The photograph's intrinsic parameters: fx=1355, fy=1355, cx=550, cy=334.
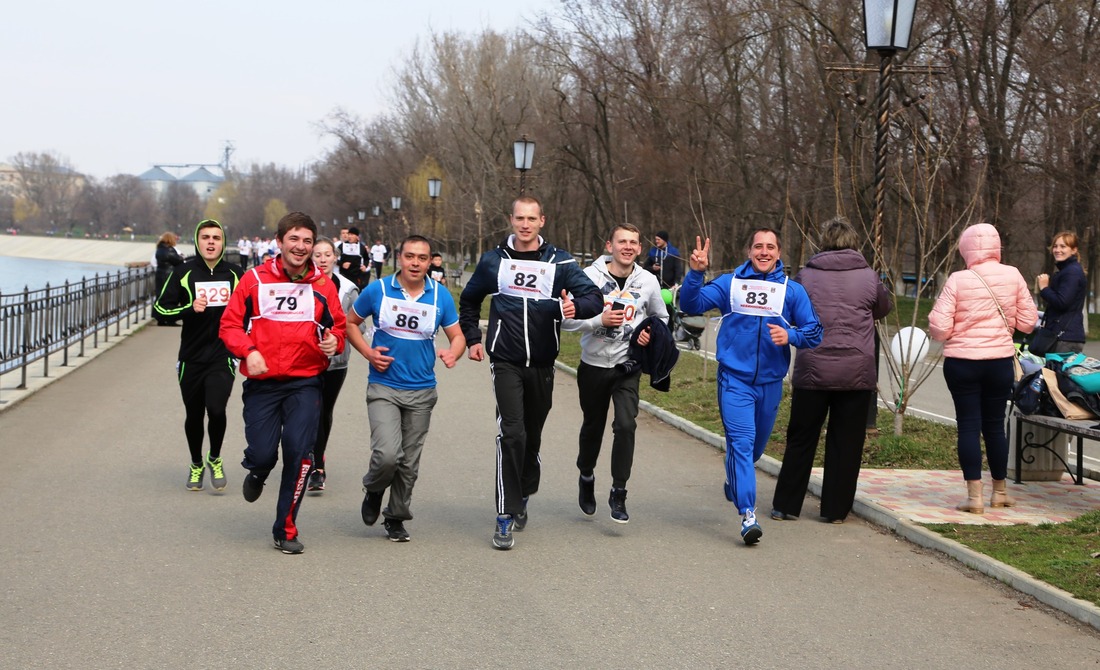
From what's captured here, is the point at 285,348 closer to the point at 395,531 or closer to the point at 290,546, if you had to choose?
the point at 290,546

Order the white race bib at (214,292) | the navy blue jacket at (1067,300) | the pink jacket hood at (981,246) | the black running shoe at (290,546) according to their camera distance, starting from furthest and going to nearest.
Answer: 1. the navy blue jacket at (1067,300)
2. the white race bib at (214,292)
3. the pink jacket hood at (981,246)
4. the black running shoe at (290,546)

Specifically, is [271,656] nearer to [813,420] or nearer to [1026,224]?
[813,420]

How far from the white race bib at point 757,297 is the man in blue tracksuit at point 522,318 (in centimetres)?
90

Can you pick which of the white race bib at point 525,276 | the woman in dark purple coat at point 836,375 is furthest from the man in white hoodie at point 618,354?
the woman in dark purple coat at point 836,375

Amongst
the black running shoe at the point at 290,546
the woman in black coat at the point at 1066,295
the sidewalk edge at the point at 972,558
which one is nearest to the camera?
the sidewalk edge at the point at 972,558

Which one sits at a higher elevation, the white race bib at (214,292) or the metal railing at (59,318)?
the white race bib at (214,292)

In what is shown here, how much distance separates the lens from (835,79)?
31391mm

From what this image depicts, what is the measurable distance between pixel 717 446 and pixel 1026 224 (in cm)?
2208

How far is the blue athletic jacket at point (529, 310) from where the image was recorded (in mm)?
8078

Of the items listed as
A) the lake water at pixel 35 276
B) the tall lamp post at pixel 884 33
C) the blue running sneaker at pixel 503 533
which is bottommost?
the lake water at pixel 35 276

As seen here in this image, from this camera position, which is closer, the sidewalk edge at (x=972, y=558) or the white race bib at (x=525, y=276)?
the sidewalk edge at (x=972, y=558)

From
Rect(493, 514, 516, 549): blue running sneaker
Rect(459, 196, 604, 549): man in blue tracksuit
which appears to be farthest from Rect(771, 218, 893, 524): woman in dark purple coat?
Rect(493, 514, 516, 549): blue running sneaker

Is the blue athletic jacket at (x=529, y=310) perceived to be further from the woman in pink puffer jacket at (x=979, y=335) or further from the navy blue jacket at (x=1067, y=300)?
the navy blue jacket at (x=1067, y=300)

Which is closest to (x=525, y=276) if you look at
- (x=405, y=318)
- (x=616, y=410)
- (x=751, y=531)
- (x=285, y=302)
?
(x=405, y=318)
